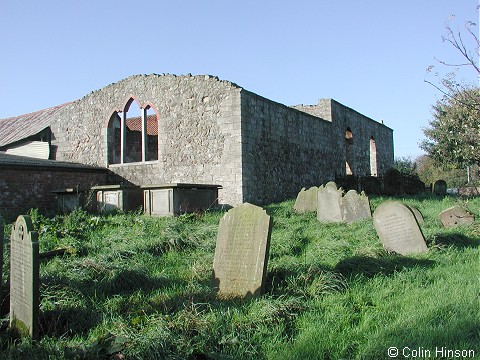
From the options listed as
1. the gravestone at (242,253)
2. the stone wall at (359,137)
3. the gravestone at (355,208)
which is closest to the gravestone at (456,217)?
the gravestone at (355,208)

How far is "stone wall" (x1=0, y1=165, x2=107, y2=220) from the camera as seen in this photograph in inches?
528

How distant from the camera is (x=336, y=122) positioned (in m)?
22.2

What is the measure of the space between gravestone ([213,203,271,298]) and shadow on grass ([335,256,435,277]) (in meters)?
1.36

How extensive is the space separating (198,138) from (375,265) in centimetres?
1019

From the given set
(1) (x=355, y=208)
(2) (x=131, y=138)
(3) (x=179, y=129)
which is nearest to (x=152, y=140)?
(2) (x=131, y=138)

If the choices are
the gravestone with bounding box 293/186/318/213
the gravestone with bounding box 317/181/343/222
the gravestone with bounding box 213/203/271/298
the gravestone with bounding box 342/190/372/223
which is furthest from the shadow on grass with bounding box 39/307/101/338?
the gravestone with bounding box 293/186/318/213

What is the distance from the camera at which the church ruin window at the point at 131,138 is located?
16.9 metres

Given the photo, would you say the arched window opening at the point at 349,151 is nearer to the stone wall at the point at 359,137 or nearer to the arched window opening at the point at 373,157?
the stone wall at the point at 359,137

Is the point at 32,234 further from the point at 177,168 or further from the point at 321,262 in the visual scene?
the point at 177,168

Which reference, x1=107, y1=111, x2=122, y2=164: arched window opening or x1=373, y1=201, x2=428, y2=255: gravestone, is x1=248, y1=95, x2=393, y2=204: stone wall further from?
x1=373, y1=201, x2=428, y2=255: gravestone

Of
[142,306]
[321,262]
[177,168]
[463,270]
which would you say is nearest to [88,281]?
[142,306]

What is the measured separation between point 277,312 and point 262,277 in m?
0.80

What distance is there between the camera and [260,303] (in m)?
4.80

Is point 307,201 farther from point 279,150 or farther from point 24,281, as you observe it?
point 24,281
